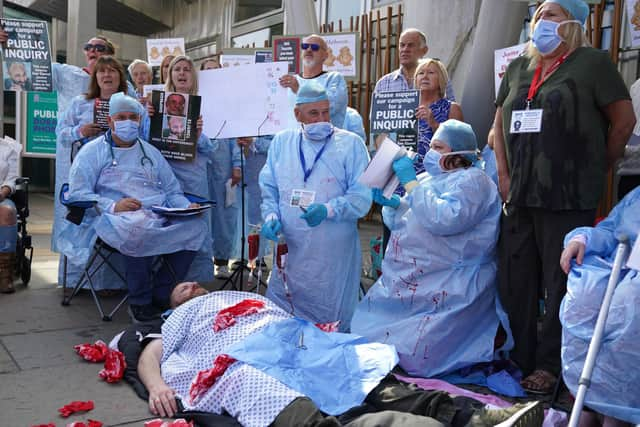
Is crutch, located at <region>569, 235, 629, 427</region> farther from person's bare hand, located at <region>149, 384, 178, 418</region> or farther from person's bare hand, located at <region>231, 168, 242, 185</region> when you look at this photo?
person's bare hand, located at <region>231, 168, 242, 185</region>

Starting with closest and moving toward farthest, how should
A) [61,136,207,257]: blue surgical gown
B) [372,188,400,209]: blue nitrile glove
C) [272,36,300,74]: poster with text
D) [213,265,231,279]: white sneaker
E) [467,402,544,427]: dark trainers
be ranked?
1. [467,402,544,427]: dark trainers
2. [372,188,400,209]: blue nitrile glove
3. [61,136,207,257]: blue surgical gown
4. [213,265,231,279]: white sneaker
5. [272,36,300,74]: poster with text

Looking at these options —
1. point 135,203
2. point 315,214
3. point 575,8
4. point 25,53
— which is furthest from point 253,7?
point 575,8

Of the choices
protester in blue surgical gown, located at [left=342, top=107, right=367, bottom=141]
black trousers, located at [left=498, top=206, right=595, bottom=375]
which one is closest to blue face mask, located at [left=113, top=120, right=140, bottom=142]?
protester in blue surgical gown, located at [left=342, top=107, right=367, bottom=141]

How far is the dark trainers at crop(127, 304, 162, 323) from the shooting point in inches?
168

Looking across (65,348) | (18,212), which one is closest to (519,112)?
(65,348)

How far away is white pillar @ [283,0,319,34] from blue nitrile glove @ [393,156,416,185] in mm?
4305

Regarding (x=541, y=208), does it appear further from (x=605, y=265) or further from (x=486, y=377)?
(x=486, y=377)

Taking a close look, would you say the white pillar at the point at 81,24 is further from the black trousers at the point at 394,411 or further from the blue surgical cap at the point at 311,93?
the black trousers at the point at 394,411

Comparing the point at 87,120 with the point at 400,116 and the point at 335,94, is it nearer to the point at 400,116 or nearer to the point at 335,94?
the point at 335,94

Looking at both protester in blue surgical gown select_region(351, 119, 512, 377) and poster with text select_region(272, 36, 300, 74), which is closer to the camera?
protester in blue surgical gown select_region(351, 119, 512, 377)

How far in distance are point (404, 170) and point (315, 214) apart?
0.59 meters

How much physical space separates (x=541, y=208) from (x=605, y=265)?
69cm

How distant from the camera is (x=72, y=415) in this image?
111 inches

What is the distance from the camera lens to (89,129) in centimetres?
488
